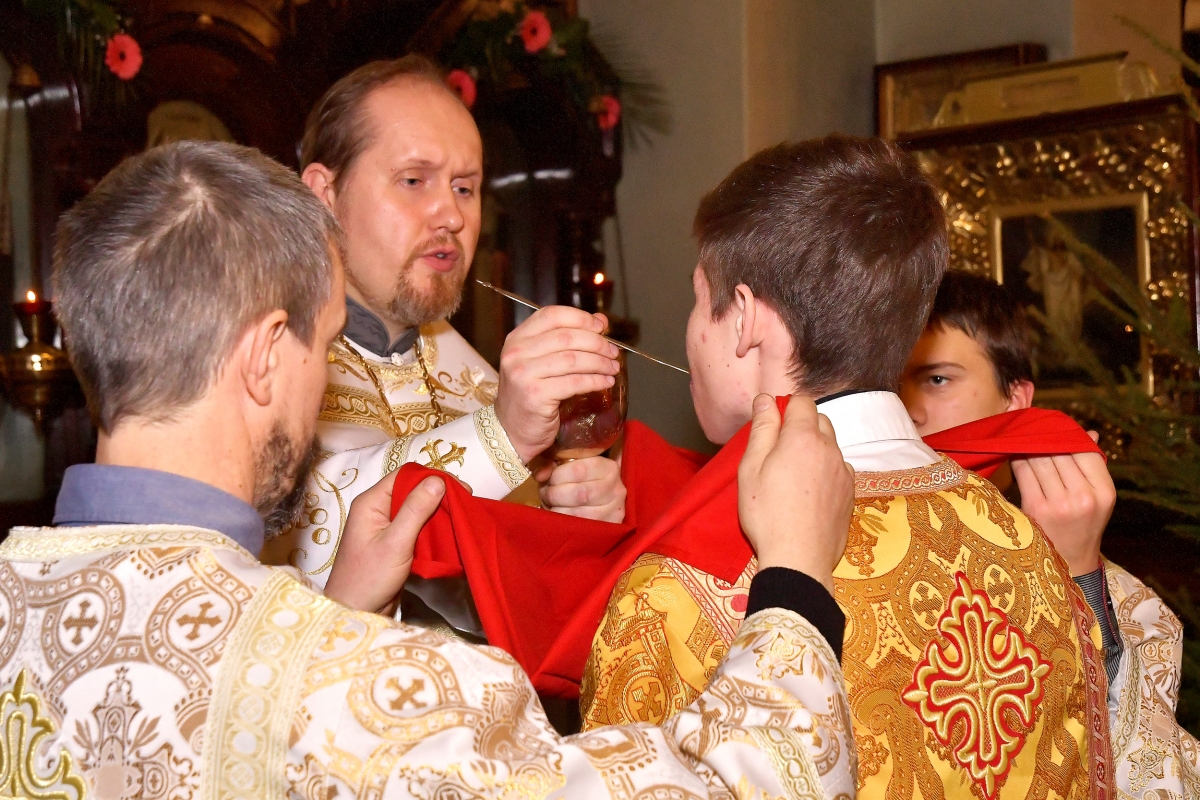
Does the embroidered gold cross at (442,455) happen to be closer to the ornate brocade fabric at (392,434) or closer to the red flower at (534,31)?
the ornate brocade fabric at (392,434)

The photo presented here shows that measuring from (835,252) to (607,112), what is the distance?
13.1 ft

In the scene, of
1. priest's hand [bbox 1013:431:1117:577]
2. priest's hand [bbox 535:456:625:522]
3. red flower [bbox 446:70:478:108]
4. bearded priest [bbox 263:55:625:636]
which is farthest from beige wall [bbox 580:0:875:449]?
priest's hand [bbox 1013:431:1117:577]

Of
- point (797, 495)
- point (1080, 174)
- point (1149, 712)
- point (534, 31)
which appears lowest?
point (1149, 712)

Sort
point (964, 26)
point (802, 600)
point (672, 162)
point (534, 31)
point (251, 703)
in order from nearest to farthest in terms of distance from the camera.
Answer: point (251, 703), point (802, 600), point (534, 31), point (672, 162), point (964, 26)

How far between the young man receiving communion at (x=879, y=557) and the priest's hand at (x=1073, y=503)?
0.14m

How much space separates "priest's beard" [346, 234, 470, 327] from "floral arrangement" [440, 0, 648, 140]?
2.13m

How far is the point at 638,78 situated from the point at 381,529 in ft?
14.2

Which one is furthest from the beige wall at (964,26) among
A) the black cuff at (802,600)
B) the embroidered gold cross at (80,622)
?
the embroidered gold cross at (80,622)

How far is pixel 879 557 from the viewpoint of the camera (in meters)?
1.52

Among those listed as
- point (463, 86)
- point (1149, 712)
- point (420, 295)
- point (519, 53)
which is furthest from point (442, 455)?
point (519, 53)

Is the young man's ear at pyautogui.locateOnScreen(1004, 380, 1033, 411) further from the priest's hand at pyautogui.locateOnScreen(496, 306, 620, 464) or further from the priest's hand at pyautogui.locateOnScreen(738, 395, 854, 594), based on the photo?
the priest's hand at pyautogui.locateOnScreen(738, 395, 854, 594)

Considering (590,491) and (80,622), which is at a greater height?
(80,622)

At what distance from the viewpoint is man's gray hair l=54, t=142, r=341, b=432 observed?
1.28 m

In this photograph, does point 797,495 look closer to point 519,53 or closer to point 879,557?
point 879,557
